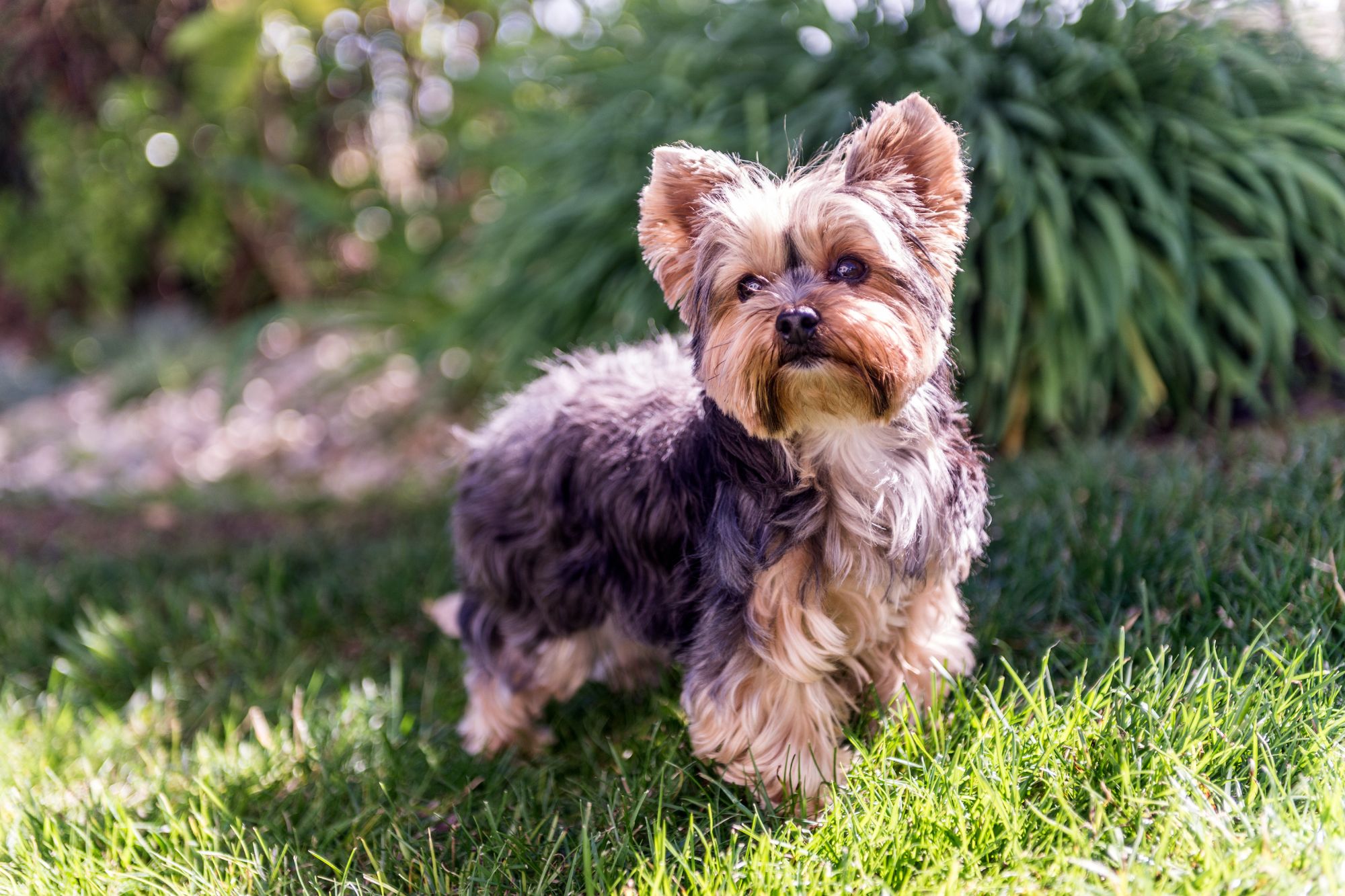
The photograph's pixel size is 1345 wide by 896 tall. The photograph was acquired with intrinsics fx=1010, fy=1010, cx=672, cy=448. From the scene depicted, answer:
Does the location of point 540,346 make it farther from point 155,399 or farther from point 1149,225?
point 155,399

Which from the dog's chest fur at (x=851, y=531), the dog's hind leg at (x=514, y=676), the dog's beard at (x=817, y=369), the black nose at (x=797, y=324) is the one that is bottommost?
the dog's hind leg at (x=514, y=676)

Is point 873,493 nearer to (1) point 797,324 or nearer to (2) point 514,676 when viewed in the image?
(1) point 797,324

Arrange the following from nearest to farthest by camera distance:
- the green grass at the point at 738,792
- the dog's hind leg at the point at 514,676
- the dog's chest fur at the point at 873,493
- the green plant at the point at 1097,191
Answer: the green grass at the point at 738,792 < the dog's chest fur at the point at 873,493 < the dog's hind leg at the point at 514,676 < the green plant at the point at 1097,191

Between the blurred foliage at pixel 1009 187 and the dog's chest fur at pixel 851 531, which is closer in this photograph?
the dog's chest fur at pixel 851 531

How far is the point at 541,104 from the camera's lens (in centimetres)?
636

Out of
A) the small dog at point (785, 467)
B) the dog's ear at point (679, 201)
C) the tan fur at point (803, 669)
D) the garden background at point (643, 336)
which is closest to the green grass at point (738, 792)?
the garden background at point (643, 336)

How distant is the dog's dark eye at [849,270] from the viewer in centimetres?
228

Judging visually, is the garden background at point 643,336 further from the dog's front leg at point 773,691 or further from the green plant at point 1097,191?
the dog's front leg at point 773,691

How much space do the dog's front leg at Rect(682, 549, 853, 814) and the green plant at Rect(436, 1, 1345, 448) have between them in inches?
86.8

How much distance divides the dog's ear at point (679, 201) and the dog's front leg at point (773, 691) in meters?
0.79

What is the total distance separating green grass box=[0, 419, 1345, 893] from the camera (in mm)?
2123

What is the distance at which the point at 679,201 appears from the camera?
2.50m

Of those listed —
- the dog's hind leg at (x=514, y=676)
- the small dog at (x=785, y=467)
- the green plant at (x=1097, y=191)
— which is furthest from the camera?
the green plant at (x=1097, y=191)

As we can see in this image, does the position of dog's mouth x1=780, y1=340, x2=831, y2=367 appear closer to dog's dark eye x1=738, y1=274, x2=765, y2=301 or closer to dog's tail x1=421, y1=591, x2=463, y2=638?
dog's dark eye x1=738, y1=274, x2=765, y2=301
